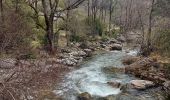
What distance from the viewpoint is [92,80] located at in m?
22.1

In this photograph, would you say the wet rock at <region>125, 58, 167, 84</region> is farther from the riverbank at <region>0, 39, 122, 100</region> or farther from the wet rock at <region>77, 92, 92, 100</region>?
the wet rock at <region>77, 92, 92, 100</region>

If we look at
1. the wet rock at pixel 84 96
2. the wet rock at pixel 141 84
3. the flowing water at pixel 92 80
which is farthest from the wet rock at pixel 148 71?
the wet rock at pixel 84 96

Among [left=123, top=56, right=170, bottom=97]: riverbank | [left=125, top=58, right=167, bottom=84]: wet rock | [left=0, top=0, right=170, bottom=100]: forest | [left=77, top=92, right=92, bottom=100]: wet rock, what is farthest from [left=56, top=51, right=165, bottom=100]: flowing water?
[left=123, top=56, right=170, bottom=97]: riverbank

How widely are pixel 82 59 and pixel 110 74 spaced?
303 inches

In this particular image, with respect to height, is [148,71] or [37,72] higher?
[37,72]

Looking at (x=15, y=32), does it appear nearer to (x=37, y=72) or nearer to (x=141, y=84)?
(x=37, y=72)

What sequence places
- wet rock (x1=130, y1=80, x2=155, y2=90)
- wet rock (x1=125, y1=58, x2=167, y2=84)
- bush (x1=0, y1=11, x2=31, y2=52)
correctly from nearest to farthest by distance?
bush (x1=0, y1=11, x2=31, y2=52)
wet rock (x1=130, y1=80, x2=155, y2=90)
wet rock (x1=125, y1=58, x2=167, y2=84)

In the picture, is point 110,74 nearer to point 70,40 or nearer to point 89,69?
point 89,69

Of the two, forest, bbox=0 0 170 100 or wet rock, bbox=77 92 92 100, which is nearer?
wet rock, bbox=77 92 92 100

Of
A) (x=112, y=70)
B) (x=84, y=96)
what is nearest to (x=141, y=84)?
(x=84, y=96)

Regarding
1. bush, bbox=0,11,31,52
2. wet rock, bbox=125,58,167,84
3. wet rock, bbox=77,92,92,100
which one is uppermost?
bush, bbox=0,11,31,52

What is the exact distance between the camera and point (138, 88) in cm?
1994

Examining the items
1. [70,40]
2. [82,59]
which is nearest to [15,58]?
[82,59]

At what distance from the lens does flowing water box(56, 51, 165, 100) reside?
18656 millimetres
